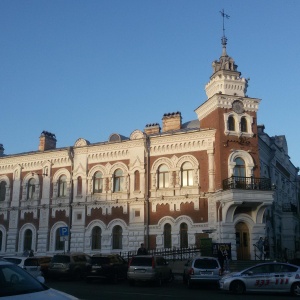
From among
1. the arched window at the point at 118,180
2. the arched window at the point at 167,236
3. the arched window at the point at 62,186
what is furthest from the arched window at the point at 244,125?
the arched window at the point at 62,186

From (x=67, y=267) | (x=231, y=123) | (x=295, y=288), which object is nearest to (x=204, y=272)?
(x=295, y=288)

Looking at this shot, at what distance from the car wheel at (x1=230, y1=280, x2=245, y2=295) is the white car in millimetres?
12057

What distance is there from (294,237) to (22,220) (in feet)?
79.2

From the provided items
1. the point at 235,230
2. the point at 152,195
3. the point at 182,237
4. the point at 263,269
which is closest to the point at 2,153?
the point at 152,195

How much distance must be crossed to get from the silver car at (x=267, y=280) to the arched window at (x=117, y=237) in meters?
16.3

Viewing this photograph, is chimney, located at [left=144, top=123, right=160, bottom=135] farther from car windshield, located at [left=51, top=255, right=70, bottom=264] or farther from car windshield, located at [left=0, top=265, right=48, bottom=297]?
car windshield, located at [left=0, top=265, right=48, bottom=297]

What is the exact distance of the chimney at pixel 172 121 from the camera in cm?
3628

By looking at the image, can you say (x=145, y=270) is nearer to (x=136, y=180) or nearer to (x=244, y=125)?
(x=136, y=180)

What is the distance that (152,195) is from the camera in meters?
32.0

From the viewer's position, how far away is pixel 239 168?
99.3 feet

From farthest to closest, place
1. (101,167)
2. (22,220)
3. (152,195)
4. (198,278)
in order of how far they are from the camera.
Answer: (22,220), (101,167), (152,195), (198,278)

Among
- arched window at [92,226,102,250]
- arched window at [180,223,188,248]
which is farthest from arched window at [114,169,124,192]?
arched window at [180,223,188,248]

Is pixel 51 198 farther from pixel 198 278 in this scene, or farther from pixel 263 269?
pixel 263 269

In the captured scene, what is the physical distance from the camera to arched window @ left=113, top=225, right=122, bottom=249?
1293 inches
